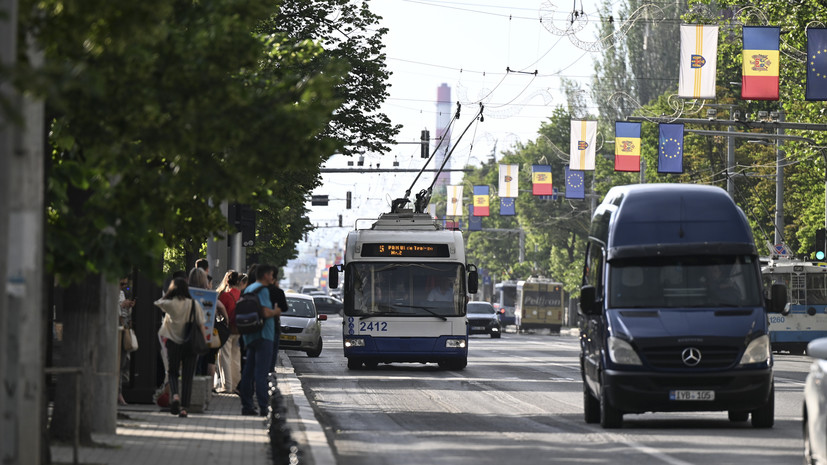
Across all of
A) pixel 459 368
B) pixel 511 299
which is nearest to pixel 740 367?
pixel 459 368

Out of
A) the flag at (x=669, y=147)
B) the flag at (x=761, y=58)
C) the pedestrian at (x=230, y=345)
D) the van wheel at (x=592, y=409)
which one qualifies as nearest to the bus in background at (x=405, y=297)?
the pedestrian at (x=230, y=345)

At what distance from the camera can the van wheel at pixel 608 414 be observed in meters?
16.7

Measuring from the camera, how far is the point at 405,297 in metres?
30.8

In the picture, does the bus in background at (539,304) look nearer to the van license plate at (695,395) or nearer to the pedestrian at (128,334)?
the pedestrian at (128,334)

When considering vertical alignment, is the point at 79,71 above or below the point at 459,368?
above

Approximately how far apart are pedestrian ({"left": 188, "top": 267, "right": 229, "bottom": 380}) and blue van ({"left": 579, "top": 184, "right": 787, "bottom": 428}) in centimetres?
467

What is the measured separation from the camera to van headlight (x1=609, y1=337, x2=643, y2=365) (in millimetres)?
16406

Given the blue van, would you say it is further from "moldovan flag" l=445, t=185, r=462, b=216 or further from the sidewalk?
"moldovan flag" l=445, t=185, r=462, b=216

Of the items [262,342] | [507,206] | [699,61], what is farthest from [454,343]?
[507,206]

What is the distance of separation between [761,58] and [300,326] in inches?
529

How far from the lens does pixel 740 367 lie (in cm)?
1633

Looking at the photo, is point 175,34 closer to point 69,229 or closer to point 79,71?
point 69,229

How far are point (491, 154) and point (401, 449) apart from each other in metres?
129

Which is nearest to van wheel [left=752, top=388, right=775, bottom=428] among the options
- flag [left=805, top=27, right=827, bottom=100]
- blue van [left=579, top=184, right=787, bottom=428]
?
blue van [left=579, top=184, right=787, bottom=428]
